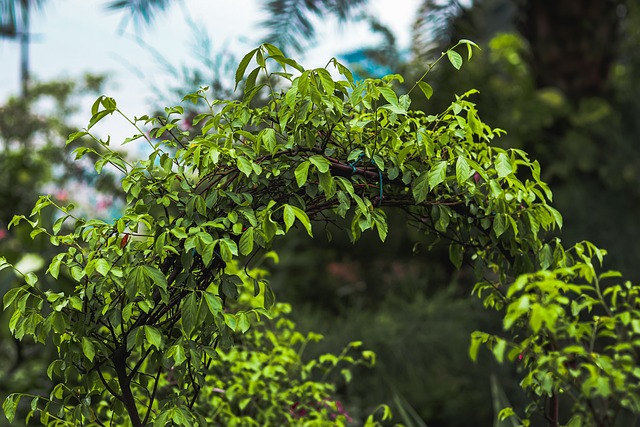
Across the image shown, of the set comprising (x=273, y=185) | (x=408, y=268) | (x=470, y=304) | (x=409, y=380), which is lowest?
(x=273, y=185)

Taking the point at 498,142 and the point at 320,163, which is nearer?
the point at 320,163

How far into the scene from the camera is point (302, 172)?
1.31 meters

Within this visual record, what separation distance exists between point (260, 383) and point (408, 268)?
3.96 m

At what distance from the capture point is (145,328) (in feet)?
4.30

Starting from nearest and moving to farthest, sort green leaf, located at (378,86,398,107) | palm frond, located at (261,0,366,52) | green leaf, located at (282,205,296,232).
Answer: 1. green leaf, located at (282,205,296,232)
2. green leaf, located at (378,86,398,107)
3. palm frond, located at (261,0,366,52)

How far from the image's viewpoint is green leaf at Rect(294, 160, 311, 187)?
4.26 feet

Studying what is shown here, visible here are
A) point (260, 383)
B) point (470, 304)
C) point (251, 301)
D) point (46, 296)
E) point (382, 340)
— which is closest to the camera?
point (46, 296)

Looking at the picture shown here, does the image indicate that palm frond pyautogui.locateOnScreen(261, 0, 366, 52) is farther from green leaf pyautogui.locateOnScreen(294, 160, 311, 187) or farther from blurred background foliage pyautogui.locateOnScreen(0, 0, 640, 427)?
green leaf pyautogui.locateOnScreen(294, 160, 311, 187)

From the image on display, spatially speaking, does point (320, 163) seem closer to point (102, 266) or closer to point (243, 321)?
point (243, 321)

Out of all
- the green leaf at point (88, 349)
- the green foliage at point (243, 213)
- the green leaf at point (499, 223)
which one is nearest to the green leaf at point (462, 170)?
the green foliage at point (243, 213)

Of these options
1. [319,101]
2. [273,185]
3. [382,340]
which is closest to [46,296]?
[273,185]

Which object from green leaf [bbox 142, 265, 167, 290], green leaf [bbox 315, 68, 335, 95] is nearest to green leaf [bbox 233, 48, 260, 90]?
green leaf [bbox 315, 68, 335, 95]

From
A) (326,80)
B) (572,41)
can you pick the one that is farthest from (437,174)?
(572,41)

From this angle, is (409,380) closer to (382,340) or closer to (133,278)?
(382,340)
